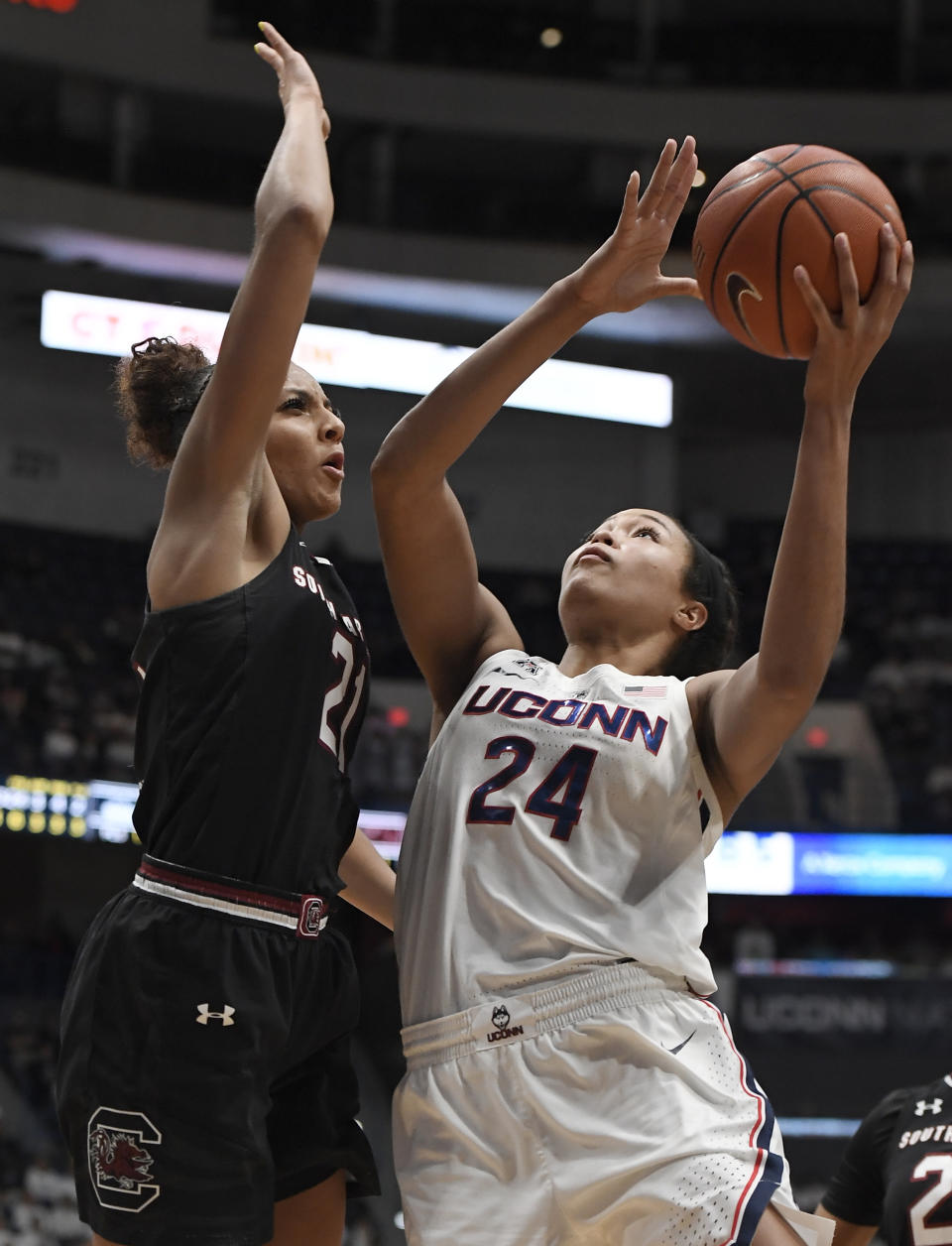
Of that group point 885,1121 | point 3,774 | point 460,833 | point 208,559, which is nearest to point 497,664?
point 460,833

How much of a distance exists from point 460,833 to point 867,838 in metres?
11.9

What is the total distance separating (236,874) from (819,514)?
3.51 feet

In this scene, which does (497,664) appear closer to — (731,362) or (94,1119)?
(94,1119)

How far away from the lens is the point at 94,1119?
90.0 inches

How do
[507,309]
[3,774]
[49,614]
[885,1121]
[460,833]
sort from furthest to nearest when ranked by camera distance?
[507,309] → [49,614] → [3,774] → [885,1121] → [460,833]

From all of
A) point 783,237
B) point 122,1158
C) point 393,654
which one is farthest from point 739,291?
point 393,654

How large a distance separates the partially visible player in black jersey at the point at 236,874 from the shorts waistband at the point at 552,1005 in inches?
8.0

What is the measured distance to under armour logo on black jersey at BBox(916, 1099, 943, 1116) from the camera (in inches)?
141

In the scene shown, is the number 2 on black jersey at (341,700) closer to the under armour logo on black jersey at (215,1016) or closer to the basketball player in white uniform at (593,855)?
the basketball player in white uniform at (593,855)

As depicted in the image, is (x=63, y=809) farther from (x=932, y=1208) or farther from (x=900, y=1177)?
(x=932, y=1208)

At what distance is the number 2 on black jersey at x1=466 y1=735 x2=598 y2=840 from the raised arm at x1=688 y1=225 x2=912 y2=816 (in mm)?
295

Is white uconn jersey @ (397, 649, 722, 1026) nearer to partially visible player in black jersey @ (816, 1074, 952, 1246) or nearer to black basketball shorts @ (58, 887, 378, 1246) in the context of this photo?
black basketball shorts @ (58, 887, 378, 1246)

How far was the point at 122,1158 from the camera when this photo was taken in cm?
225

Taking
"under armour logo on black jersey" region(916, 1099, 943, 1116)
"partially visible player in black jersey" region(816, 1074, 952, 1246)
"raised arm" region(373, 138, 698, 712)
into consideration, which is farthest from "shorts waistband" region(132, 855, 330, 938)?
"under armour logo on black jersey" region(916, 1099, 943, 1116)
